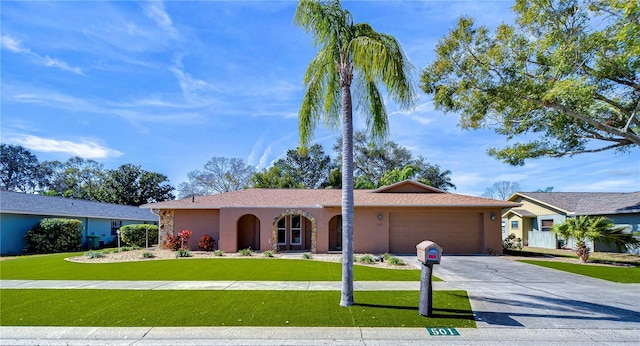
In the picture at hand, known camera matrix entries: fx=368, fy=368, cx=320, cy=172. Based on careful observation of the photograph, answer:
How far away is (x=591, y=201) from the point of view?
25.7 meters

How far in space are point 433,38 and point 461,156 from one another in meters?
14.9

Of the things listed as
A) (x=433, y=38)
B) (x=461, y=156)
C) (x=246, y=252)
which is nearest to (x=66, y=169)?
(x=246, y=252)

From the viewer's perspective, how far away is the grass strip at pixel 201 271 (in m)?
11.1

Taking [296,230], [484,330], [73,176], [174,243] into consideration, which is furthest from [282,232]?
[73,176]

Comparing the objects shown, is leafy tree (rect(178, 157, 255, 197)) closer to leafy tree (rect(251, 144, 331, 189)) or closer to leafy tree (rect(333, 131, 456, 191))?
leafy tree (rect(251, 144, 331, 189))

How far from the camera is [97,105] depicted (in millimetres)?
18891

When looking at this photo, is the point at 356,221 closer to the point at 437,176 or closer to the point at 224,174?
the point at 437,176

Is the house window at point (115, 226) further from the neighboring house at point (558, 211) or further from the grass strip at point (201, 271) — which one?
the neighboring house at point (558, 211)

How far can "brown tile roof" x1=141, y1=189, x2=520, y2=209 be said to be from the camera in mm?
18594

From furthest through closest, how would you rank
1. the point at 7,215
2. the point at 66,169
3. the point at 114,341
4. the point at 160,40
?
the point at 66,169 → the point at 7,215 → the point at 160,40 → the point at 114,341

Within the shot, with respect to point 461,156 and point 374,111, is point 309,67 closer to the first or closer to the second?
point 374,111

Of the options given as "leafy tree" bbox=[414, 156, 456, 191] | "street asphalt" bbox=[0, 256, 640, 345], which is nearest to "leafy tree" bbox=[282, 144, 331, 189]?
"leafy tree" bbox=[414, 156, 456, 191]

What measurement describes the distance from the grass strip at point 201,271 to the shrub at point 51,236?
7.61 meters

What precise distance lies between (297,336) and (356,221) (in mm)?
13492
